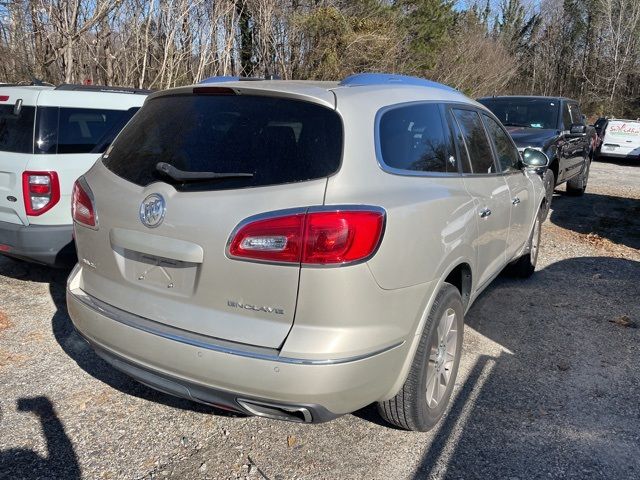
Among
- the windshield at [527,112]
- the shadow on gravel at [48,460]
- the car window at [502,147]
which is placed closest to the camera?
the shadow on gravel at [48,460]

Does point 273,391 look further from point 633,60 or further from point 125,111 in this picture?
point 633,60

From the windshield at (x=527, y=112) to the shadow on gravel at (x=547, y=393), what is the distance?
14.3 ft

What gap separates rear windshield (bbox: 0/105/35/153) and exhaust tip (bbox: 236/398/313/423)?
315 cm

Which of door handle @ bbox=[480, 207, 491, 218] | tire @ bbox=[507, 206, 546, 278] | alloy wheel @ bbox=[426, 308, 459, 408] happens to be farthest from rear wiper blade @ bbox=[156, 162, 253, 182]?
tire @ bbox=[507, 206, 546, 278]

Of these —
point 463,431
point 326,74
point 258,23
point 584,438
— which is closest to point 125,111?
point 463,431

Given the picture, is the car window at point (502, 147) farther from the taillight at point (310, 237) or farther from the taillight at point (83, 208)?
the taillight at point (83, 208)

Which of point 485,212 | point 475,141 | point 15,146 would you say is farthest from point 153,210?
point 15,146

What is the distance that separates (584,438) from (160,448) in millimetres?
2228

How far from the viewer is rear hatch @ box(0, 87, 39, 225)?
4301mm

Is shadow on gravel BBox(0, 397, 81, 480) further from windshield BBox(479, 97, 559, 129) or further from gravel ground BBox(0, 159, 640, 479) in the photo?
windshield BBox(479, 97, 559, 129)

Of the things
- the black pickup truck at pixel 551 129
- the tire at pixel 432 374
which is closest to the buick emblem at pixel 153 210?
the tire at pixel 432 374

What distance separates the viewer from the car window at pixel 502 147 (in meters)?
4.07

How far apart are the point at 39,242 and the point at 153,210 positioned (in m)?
2.39

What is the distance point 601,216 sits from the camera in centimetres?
891
